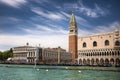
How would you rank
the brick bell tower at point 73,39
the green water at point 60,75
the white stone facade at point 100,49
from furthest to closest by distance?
the brick bell tower at point 73,39, the white stone facade at point 100,49, the green water at point 60,75

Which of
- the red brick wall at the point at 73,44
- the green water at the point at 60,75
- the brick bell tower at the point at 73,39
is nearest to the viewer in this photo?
the green water at the point at 60,75

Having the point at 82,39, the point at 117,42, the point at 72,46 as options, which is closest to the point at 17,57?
the point at 72,46

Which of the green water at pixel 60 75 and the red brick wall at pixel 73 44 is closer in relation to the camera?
the green water at pixel 60 75

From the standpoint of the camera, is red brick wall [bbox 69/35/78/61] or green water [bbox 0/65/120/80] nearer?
green water [bbox 0/65/120/80]

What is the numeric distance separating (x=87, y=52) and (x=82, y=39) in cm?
359

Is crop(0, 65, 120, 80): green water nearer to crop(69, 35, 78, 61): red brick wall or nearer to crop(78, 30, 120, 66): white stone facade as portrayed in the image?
crop(78, 30, 120, 66): white stone facade

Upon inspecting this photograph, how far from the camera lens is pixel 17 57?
3041 inches

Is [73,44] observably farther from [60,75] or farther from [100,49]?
[60,75]

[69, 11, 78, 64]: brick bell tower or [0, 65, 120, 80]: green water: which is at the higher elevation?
[69, 11, 78, 64]: brick bell tower

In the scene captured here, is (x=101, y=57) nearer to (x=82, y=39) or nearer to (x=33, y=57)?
(x=82, y=39)

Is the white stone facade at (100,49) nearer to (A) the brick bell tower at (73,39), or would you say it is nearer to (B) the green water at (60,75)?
(A) the brick bell tower at (73,39)

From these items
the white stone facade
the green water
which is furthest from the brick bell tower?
the green water

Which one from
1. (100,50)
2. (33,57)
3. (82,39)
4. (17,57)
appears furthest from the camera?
(17,57)

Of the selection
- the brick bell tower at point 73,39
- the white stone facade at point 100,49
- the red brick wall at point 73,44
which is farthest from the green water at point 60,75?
the brick bell tower at point 73,39
